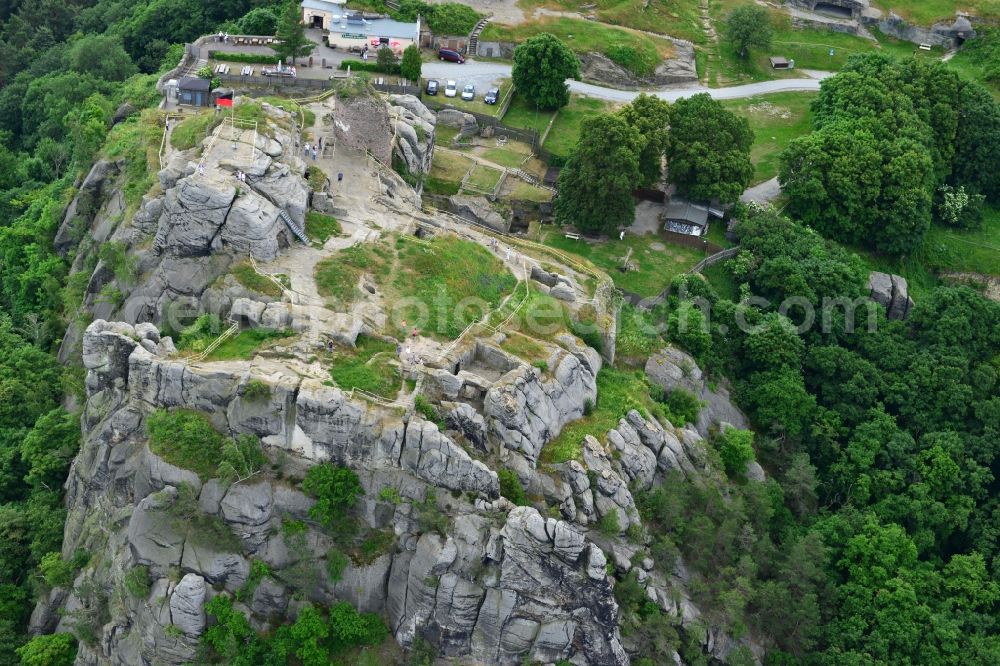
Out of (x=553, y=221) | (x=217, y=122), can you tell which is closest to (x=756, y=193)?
(x=553, y=221)

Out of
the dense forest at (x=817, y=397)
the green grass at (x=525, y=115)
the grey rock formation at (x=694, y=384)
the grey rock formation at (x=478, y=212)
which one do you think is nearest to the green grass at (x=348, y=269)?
the grey rock formation at (x=478, y=212)

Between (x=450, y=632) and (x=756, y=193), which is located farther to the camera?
(x=756, y=193)

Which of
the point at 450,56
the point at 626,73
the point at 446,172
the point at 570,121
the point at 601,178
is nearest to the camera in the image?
the point at 601,178

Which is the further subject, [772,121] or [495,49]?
[495,49]

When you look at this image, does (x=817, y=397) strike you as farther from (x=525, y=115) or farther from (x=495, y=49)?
(x=495, y=49)

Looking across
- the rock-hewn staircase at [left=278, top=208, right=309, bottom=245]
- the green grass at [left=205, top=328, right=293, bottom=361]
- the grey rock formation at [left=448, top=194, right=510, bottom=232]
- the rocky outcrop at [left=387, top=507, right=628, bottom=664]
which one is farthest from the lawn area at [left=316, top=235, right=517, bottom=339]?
the rocky outcrop at [left=387, top=507, right=628, bottom=664]

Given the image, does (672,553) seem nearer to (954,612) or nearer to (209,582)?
(954,612)

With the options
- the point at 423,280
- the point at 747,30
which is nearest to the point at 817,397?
the point at 423,280

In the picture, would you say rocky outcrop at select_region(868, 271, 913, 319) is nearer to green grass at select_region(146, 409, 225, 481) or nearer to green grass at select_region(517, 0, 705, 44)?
green grass at select_region(517, 0, 705, 44)
